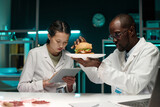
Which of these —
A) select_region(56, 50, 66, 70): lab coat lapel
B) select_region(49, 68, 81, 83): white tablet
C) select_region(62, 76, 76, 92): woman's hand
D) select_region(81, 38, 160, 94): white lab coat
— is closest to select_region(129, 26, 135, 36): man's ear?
select_region(81, 38, 160, 94): white lab coat

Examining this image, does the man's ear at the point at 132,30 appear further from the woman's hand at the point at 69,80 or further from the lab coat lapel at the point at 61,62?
the lab coat lapel at the point at 61,62

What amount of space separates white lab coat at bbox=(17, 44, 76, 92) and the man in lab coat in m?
0.47

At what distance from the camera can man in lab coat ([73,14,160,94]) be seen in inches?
65.4

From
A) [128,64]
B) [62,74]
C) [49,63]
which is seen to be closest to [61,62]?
[49,63]

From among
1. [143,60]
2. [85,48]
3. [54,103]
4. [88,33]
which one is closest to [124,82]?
[143,60]

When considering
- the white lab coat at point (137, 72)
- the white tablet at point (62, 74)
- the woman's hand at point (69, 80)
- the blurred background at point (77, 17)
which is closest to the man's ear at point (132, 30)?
the white lab coat at point (137, 72)

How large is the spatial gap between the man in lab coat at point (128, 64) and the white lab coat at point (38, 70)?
47cm

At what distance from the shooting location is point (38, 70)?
2.22m

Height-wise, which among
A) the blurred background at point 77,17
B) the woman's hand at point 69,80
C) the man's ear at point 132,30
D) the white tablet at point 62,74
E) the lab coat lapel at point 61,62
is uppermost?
the blurred background at point 77,17

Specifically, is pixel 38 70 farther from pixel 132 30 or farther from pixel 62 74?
pixel 132 30

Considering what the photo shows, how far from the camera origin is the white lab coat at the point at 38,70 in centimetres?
206

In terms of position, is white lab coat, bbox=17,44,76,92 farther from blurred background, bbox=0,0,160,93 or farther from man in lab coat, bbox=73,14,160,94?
blurred background, bbox=0,0,160,93

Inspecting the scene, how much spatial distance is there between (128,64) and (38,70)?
1.01 meters

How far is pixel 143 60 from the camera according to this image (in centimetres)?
174
